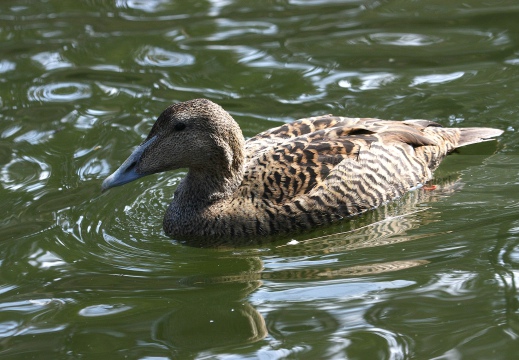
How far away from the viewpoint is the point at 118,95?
10.4m

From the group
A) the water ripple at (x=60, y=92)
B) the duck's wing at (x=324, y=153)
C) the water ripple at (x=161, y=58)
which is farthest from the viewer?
the water ripple at (x=161, y=58)

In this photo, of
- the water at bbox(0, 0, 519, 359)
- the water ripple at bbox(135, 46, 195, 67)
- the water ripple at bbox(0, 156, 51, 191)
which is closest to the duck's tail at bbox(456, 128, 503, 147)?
the water at bbox(0, 0, 519, 359)

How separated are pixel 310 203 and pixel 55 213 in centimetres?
213

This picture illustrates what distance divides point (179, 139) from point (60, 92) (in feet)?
10.6

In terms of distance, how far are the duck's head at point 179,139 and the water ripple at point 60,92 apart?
9.47 feet

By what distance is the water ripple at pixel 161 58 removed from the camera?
11.1 metres

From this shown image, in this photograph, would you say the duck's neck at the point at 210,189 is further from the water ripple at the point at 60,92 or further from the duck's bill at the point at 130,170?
the water ripple at the point at 60,92

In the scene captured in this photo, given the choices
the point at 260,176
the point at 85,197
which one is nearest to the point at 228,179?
the point at 260,176

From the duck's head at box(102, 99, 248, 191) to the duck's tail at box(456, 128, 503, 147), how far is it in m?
2.14

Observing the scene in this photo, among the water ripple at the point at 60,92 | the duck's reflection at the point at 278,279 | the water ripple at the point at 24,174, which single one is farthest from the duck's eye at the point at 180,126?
the water ripple at the point at 60,92

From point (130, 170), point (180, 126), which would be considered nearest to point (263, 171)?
point (180, 126)

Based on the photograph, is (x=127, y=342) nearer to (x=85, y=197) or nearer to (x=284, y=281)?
(x=284, y=281)

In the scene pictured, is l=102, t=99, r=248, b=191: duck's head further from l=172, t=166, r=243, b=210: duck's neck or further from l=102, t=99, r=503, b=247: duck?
l=172, t=166, r=243, b=210: duck's neck

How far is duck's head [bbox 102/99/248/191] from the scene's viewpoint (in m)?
7.74
